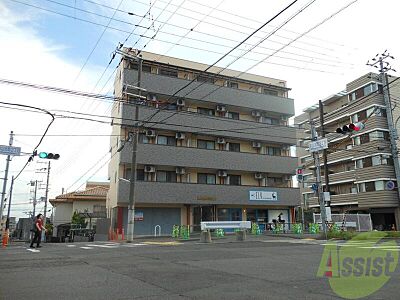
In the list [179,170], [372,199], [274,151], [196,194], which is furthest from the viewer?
[372,199]

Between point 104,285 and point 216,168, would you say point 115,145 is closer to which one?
point 216,168

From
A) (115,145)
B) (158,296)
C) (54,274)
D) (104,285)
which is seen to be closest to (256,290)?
(158,296)

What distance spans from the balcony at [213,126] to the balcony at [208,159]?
1.83 m

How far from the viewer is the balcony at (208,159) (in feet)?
95.1

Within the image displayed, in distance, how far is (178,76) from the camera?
3388 centimetres

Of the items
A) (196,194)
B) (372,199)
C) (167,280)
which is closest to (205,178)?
(196,194)

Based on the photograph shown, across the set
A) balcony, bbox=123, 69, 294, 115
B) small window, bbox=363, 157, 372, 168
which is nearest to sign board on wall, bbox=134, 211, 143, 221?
balcony, bbox=123, 69, 294, 115

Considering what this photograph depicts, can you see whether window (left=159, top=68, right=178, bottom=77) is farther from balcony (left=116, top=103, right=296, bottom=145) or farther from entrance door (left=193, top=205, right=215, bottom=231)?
entrance door (left=193, top=205, right=215, bottom=231)

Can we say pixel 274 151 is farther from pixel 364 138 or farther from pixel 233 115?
pixel 364 138

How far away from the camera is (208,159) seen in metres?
31.7

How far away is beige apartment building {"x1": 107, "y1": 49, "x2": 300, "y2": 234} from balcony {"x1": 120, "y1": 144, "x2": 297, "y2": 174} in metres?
0.08

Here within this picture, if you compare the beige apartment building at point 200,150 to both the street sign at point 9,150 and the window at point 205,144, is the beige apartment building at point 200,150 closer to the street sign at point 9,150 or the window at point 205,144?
the window at point 205,144

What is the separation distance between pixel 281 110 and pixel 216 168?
34.1 ft

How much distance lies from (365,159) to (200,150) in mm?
22912
